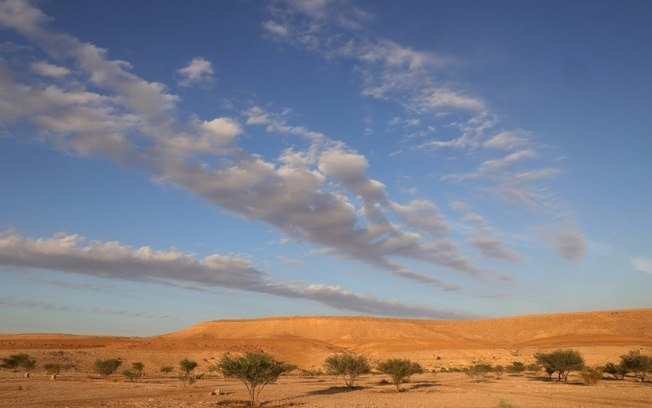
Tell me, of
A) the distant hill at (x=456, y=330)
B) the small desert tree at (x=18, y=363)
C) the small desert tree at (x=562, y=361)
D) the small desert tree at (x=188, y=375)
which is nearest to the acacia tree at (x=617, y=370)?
the small desert tree at (x=562, y=361)

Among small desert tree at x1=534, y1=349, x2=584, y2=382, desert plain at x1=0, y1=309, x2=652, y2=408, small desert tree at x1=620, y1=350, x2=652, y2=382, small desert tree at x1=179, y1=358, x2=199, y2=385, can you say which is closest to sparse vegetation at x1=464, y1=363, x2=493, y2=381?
desert plain at x1=0, y1=309, x2=652, y2=408

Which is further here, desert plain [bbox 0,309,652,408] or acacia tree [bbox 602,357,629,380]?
acacia tree [bbox 602,357,629,380]

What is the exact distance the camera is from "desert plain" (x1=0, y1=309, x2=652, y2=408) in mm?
31469

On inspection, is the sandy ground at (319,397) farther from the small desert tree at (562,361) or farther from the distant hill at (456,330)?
the distant hill at (456,330)

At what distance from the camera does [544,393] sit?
35219 mm

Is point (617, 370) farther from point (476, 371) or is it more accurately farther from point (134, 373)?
point (134, 373)

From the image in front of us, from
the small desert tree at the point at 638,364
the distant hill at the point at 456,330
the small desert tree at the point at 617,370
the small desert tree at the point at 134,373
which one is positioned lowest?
the small desert tree at the point at 134,373

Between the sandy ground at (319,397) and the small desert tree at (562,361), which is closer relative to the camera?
the sandy ground at (319,397)

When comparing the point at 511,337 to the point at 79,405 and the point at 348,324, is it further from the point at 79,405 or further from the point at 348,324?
the point at 79,405

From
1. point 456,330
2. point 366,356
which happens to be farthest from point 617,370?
point 456,330

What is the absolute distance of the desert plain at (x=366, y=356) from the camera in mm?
31469

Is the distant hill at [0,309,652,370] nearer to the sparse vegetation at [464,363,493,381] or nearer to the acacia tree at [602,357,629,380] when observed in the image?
the acacia tree at [602,357,629,380]

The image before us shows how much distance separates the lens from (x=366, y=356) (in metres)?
84.7

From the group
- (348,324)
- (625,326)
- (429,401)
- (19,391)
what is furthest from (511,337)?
(19,391)
